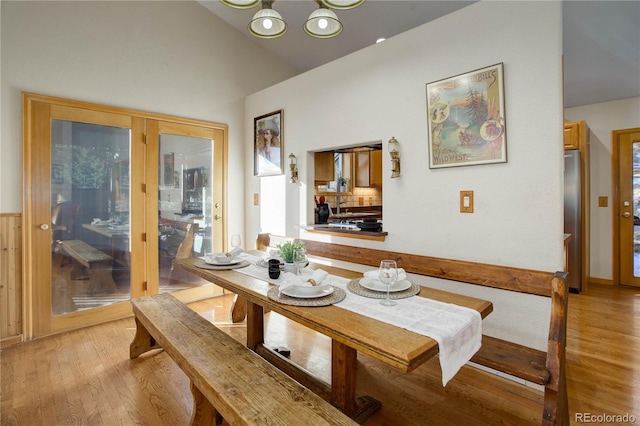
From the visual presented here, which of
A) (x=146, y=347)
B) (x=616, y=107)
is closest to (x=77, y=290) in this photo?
(x=146, y=347)

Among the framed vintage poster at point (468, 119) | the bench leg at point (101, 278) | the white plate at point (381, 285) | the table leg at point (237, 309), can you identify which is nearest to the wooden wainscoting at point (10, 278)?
the bench leg at point (101, 278)

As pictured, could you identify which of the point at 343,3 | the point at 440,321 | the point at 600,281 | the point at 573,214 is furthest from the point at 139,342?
the point at 600,281

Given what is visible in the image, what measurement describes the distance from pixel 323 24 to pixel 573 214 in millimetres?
3930

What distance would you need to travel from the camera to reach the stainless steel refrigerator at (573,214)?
4.05 meters

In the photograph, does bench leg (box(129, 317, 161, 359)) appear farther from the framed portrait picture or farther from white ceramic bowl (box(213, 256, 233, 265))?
the framed portrait picture

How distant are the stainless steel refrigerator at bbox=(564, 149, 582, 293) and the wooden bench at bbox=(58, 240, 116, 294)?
5.34m

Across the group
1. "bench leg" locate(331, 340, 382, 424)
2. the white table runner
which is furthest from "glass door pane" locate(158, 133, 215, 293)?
the white table runner

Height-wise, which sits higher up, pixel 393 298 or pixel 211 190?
pixel 211 190

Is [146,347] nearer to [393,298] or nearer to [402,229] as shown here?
[393,298]

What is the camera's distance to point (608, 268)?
14.7 ft

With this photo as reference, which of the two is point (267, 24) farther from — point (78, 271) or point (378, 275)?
point (78, 271)

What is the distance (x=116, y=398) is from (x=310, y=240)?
2.05 metres

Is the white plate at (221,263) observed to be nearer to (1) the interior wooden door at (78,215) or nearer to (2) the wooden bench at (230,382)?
(2) the wooden bench at (230,382)

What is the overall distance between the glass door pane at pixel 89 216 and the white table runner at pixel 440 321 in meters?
2.85
